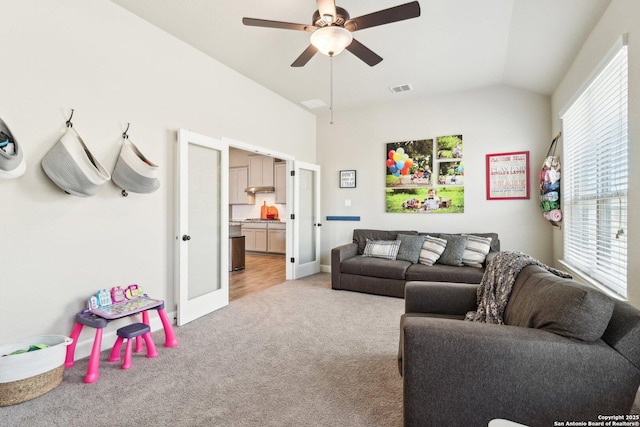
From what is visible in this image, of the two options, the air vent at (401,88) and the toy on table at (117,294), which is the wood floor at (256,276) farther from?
the air vent at (401,88)

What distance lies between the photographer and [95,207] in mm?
2656

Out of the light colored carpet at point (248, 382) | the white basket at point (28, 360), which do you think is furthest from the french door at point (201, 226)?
the white basket at point (28, 360)

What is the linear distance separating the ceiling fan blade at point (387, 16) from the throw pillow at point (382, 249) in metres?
3.10

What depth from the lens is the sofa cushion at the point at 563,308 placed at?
4.25 ft

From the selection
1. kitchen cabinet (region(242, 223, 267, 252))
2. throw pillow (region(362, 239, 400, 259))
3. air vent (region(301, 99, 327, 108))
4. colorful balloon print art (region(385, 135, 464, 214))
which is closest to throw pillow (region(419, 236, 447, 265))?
throw pillow (region(362, 239, 400, 259))

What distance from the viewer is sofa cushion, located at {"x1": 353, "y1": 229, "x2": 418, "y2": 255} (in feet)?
16.6

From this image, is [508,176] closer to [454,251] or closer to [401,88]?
[454,251]

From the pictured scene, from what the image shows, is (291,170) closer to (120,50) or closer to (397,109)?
(397,109)

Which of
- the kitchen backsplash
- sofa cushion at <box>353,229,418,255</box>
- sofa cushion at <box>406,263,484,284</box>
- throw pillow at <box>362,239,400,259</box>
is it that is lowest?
sofa cushion at <box>406,263,484,284</box>

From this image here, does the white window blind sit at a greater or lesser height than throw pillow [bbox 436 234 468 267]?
greater

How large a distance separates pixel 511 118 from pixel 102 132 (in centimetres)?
494

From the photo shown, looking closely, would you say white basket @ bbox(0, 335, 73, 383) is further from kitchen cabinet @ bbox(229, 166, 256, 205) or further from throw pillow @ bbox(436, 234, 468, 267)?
kitchen cabinet @ bbox(229, 166, 256, 205)

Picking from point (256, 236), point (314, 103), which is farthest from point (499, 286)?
point (256, 236)

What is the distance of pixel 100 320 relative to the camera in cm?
235
